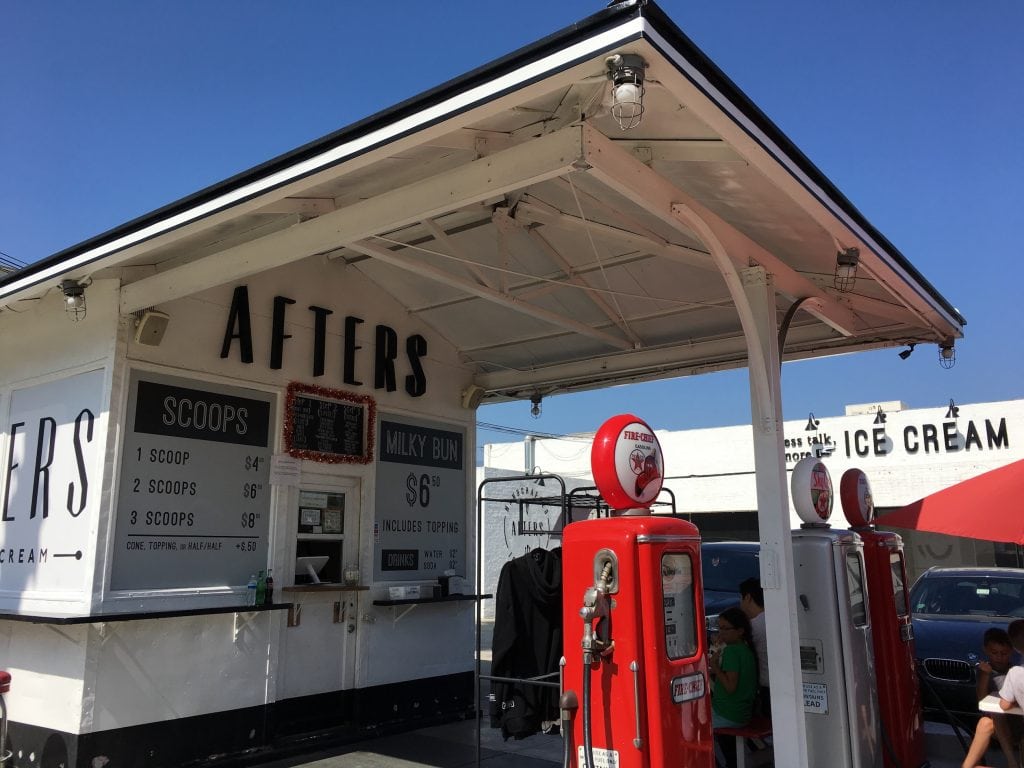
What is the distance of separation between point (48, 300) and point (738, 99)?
588 centimetres

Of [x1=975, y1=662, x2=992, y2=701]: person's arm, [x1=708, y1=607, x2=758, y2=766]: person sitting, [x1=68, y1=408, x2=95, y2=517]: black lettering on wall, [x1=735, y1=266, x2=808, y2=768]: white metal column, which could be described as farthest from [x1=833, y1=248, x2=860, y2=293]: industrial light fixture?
[x1=68, y1=408, x2=95, y2=517]: black lettering on wall

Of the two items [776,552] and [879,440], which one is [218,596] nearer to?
[776,552]

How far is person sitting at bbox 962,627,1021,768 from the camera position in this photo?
549 centimetres

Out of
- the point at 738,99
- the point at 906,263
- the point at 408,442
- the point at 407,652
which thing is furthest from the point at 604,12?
the point at 407,652

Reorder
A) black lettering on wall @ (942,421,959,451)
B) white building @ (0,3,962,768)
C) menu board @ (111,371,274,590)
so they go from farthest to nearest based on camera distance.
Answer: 1. black lettering on wall @ (942,421,959,451)
2. menu board @ (111,371,274,590)
3. white building @ (0,3,962,768)

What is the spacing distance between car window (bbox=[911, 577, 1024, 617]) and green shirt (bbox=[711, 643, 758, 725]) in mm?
4219

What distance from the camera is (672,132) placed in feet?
14.6

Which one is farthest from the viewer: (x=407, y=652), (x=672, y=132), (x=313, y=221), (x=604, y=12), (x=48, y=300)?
(x=407, y=652)

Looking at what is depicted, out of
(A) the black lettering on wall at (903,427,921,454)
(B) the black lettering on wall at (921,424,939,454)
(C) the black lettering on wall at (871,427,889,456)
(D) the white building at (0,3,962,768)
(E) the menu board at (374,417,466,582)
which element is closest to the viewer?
(D) the white building at (0,3,962,768)

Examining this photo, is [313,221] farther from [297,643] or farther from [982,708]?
[982,708]

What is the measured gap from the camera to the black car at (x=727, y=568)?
957 centimetres

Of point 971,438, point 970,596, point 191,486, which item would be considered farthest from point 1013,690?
point 971,438

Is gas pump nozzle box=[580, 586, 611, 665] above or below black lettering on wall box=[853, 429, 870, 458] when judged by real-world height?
below

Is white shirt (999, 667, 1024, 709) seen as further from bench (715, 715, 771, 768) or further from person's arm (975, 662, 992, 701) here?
bench (715, 715, 771, 768)
